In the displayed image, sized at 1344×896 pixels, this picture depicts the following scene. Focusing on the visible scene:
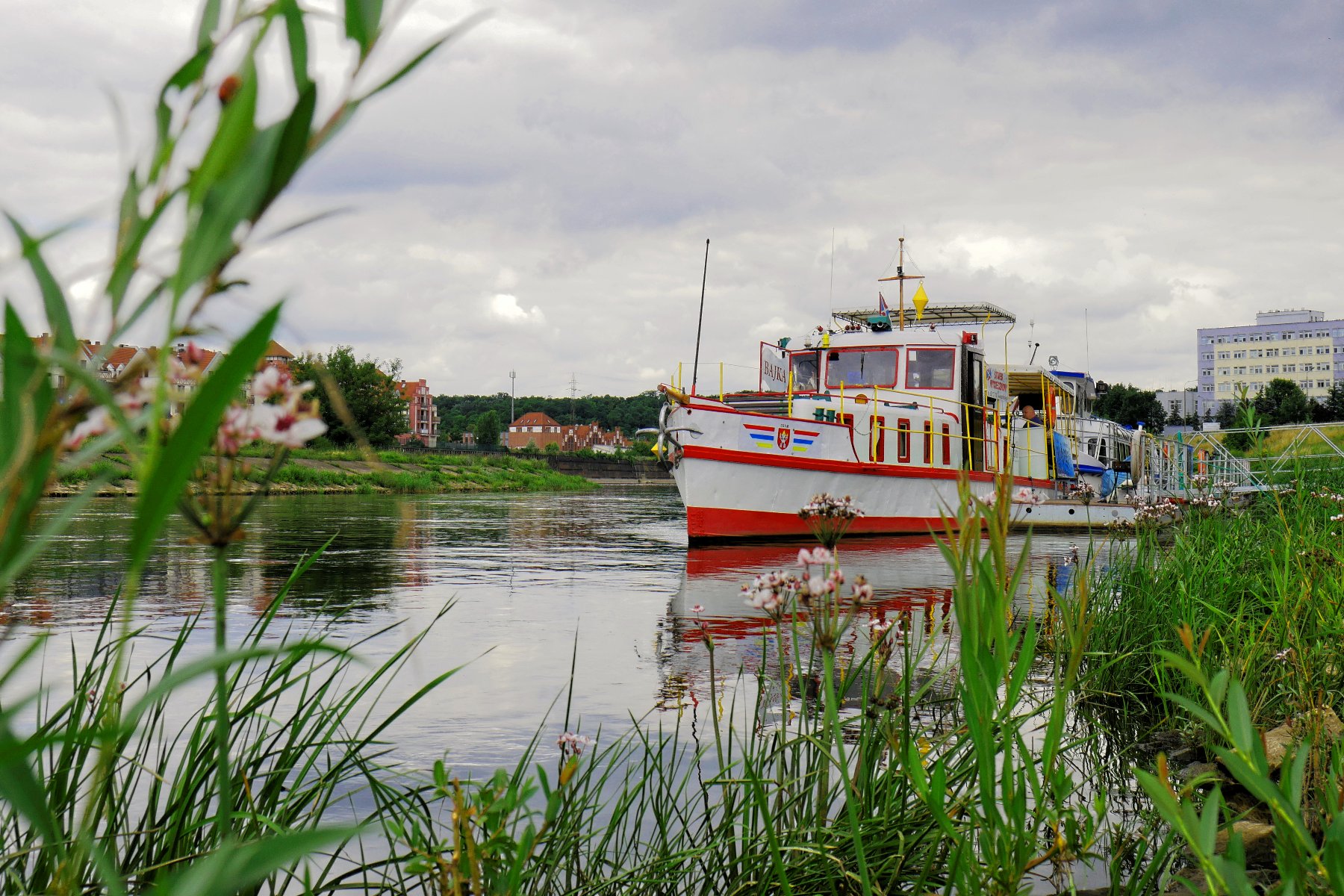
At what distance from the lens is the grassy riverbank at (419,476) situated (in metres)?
35.0

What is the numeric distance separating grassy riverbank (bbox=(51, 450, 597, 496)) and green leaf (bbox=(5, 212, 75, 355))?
2462cm

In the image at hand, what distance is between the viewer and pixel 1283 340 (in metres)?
128

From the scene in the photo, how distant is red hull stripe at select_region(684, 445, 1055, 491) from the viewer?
13.4 meters

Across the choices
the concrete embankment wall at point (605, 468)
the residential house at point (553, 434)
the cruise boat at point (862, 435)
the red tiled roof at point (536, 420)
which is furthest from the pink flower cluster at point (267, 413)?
the red tiled roof at point (536, 420)

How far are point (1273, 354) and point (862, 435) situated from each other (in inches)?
5310

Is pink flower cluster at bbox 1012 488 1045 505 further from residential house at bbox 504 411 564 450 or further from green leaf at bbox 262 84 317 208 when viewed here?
residential house at bbox 504 411 564 450

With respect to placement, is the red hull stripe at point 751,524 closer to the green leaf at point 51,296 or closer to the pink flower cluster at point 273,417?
the pink flower cluster at point 273,417

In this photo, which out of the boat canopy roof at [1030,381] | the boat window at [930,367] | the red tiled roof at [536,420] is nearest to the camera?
the boat window at [930,367]

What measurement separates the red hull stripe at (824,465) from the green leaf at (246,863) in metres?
12.5

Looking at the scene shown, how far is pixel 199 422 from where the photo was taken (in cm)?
49

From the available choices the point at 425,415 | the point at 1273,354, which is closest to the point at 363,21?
the point at 425,415

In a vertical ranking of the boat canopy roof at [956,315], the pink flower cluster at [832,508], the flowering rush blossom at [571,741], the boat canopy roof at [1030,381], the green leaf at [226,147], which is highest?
the boat canopy roof at [956,315]

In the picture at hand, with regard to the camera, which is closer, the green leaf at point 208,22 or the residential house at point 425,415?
the green leaf at point 208,22

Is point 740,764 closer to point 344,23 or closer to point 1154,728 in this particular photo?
point 1154,728
